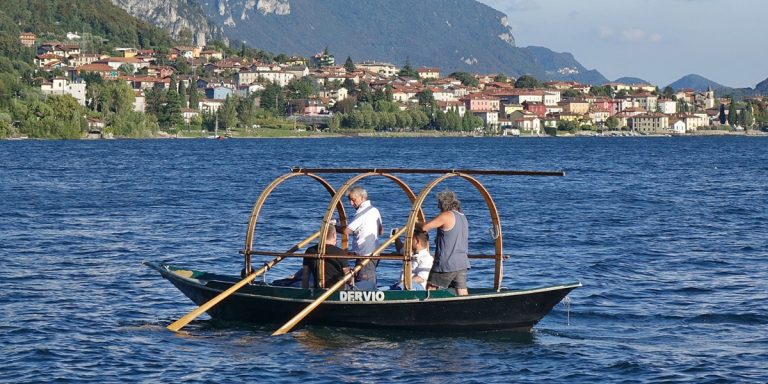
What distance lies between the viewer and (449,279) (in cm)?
2184

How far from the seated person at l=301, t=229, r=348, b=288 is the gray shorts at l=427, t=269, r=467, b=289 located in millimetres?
1492

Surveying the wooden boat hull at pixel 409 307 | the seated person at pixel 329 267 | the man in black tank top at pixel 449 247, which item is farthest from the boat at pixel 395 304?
the man in black tank top at pixel 449 247

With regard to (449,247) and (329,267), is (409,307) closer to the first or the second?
(449,247)

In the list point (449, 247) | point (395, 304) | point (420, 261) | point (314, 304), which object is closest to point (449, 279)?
point (449, 247)

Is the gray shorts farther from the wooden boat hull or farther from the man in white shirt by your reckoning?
the man in white shirt

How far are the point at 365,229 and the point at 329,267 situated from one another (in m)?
0.92

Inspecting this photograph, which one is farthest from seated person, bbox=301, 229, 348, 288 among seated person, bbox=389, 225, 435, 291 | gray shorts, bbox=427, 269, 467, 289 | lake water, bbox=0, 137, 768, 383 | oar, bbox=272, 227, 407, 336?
gray shorts, bbox=427, 269, 467, 289

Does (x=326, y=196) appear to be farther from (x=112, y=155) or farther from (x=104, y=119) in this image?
(x=104, y=119)

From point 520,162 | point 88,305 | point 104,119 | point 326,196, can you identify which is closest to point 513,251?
point 88,305

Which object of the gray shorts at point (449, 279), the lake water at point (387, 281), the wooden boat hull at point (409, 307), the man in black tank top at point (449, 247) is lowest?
the lake water at point (387, 281)

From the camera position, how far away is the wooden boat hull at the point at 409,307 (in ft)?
70.5

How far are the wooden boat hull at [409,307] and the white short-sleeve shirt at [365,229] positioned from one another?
1.05m

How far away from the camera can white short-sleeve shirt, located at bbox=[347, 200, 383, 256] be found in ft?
74.2

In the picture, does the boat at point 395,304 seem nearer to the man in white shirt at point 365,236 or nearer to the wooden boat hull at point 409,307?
the wooden boat hull at point 409,307
